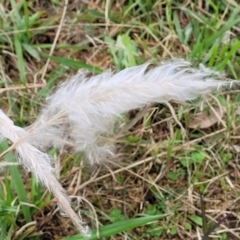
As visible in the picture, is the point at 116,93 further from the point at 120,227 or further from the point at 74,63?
the point at 74,63

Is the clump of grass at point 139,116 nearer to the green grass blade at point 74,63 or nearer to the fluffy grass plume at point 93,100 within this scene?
the green grass blade at point 74,63

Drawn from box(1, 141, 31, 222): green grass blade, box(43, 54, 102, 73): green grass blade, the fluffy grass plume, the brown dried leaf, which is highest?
the fluffy grass plume

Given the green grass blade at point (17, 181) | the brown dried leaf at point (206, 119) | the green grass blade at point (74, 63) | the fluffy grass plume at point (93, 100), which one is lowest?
the brown dried leaf at point (206, 119)

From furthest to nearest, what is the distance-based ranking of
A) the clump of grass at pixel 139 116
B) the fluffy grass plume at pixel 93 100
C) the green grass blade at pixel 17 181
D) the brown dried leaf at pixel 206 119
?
1. the brown dried leaf at pixel 206 119
2. the clump of grass at pixel 139 116
3. the green grass blade at pixel 17 181
4. the fluffy grass plume at pixel 93 100

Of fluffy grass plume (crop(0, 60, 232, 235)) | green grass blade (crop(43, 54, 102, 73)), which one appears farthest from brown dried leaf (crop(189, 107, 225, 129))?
fluffy grass plume (crop(0, 60, 232, 235))

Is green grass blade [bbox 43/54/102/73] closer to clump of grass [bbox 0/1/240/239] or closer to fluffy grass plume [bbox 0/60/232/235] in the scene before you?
clump of grass [bbox 0/1/240/239]

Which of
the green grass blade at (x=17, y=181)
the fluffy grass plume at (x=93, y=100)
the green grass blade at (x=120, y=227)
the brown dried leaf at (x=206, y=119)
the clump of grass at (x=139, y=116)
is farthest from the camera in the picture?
the brown dried leaf at (x=206, y=119)

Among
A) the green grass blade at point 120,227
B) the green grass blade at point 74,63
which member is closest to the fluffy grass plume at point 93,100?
the green grass blade at point 120,227

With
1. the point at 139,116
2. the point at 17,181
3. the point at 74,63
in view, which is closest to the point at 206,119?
the point at 139,116

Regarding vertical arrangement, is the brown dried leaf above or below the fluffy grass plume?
below
